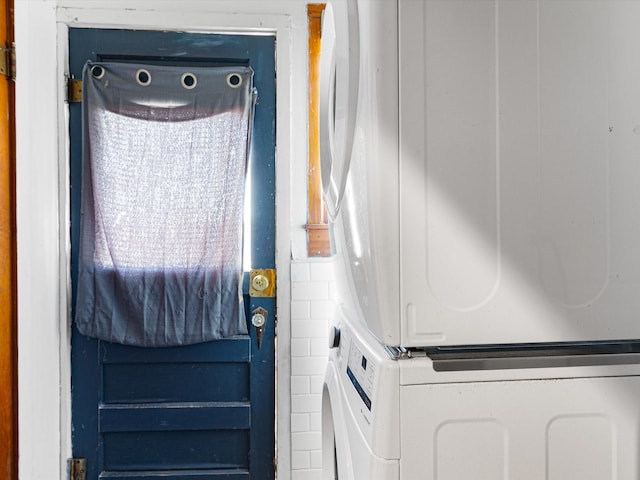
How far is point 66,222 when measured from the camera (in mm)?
2047

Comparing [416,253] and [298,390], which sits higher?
[416,253]

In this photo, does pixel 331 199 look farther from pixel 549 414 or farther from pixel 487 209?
pixel 549 414

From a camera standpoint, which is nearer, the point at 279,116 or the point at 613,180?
the point at 613,180

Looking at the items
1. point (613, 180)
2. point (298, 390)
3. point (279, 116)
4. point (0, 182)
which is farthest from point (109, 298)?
point (613, 180)

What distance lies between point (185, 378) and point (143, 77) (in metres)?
1.25

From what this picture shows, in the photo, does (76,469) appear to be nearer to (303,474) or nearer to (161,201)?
(303,474)

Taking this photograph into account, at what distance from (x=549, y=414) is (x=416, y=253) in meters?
0.38

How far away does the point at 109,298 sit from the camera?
6.54ft

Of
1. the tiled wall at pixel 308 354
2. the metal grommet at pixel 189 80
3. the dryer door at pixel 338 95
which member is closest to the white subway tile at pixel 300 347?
the tiled wall at pixel 308 354

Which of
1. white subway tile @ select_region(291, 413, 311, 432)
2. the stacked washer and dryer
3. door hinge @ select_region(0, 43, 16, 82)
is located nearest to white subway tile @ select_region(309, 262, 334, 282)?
white subway tile @ select_region(291, 413, 311, 432)

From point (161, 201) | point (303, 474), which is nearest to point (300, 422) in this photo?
point (303, 474)

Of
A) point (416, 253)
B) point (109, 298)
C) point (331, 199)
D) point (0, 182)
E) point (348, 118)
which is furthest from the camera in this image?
point (109, 298)

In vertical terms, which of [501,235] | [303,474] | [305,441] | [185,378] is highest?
[501,235]

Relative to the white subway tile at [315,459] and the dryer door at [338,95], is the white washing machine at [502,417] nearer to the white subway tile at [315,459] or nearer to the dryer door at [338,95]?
the dryer door at [338,95]
